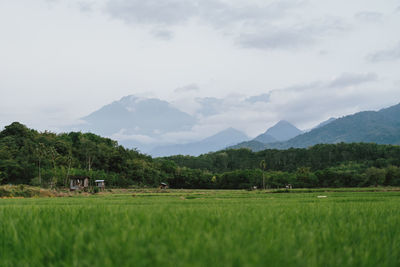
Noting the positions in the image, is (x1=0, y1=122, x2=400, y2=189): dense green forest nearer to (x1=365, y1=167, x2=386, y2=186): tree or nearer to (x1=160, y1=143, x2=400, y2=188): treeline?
(x1=365, y1=167, x2=386, y2=186): tree

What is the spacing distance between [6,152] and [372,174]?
231 ft

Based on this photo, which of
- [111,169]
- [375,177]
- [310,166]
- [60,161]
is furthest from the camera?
[310,166]

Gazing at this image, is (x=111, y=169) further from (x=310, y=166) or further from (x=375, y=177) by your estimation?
(x=310, y=166)

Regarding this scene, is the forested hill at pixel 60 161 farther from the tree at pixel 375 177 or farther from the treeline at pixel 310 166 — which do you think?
the tree at pixel 375 177

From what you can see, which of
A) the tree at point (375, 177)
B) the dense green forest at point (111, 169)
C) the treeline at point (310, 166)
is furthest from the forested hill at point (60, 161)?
the tree at point (375, 177)

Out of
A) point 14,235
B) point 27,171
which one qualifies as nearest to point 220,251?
point 14,235

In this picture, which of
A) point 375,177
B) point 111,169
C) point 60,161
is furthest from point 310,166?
point 60,161

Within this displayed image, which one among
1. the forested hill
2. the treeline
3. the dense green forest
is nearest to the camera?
the forested hill

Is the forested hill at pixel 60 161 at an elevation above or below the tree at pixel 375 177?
above

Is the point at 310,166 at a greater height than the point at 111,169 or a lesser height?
greater

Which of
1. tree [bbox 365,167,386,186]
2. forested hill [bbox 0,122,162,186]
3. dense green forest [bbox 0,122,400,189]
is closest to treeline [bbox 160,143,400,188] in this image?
tree [bbox 365,167,386,186]

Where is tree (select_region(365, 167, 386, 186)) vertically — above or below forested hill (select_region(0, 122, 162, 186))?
below

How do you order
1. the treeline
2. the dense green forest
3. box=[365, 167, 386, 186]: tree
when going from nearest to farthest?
the dense green forest < box=[365, 167, 386, 186]: tree < the treeline

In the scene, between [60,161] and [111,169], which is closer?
[60,161]
